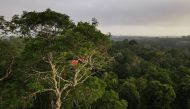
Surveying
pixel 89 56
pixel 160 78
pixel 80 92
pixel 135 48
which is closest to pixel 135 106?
pixel 160 78

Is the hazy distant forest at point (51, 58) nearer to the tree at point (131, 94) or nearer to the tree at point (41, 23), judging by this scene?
the tree at point (41, 23)

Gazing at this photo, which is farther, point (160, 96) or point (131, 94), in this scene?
point (131, 94)

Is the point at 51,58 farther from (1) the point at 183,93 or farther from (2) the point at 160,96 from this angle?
(1) the point at 183,93

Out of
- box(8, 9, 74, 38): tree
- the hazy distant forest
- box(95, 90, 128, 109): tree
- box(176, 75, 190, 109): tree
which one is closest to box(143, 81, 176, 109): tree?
box(176, 75, 190, 109): tree

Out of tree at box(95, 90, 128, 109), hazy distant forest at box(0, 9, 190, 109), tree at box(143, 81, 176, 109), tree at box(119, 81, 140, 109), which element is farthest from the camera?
tree at box(119, 81, 140, 109)

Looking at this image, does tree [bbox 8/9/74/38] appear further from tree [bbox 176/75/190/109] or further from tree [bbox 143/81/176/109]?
tree [bbox 176/75/190/109]

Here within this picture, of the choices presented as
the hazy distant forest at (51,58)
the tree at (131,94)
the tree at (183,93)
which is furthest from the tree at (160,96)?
the hazy distant forest at (51,58)

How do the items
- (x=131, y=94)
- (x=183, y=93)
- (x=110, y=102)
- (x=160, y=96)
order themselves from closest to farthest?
(x=110, y=102)
(x=160, y=96)
(x=131, y=94)
(x=183, y=93)

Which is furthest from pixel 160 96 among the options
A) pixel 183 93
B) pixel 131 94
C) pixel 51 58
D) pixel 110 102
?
pixel 51 58

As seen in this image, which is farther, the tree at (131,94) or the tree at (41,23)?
the tree at (131,94)

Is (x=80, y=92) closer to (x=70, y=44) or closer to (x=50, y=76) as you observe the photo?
(x=50, y=76)

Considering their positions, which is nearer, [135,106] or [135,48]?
[135,106]
